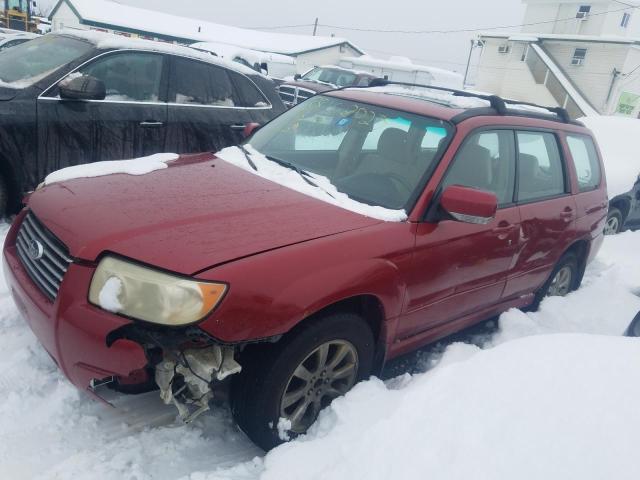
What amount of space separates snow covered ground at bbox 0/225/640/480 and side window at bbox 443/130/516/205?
1.04m

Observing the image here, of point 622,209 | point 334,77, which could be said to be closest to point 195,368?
point 622,209

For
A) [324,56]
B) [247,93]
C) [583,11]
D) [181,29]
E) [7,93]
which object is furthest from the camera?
[324,56]

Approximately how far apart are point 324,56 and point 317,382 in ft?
146

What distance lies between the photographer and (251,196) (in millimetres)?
2857

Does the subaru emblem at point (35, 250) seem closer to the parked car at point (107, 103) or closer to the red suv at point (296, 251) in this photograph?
the red suv at point (296, 251)

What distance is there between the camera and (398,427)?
219 centimetres

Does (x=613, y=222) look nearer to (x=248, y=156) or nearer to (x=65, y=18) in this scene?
(x=248, y=156)

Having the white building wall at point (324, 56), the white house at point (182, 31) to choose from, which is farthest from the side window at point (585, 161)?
the white building wall at point (324, 56)

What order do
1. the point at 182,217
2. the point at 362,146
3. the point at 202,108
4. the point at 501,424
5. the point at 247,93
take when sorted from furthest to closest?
the point at 247,93, the point at 202,108, the point at 362,146, the point at 182,217, the point at 501,424

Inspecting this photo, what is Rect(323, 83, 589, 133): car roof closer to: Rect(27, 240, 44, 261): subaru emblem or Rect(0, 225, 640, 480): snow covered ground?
Rect(0, 225, 640, 480): snow covered ground

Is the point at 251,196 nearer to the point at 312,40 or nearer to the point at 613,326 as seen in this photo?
the point at 613,326

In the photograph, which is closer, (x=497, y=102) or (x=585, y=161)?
(x=497, y=102)

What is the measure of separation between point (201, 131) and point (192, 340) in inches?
148

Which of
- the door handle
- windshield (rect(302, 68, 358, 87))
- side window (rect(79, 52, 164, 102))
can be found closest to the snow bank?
the door handle
